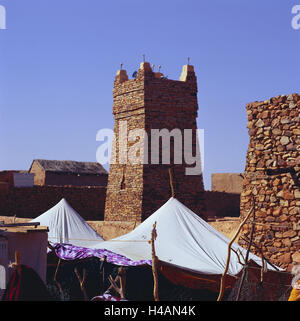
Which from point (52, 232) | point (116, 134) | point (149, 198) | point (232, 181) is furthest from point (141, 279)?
point (232, 181)

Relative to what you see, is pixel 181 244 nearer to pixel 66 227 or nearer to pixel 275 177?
pixel 275 177

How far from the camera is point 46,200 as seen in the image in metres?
22.7

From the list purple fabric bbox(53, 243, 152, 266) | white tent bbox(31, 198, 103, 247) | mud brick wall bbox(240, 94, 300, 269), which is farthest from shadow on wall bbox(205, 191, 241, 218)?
purple fabric bbox(53, 243, 152, 266)

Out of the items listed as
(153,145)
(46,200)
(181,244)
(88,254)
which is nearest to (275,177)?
(181,244)

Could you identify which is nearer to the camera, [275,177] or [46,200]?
[275,177]

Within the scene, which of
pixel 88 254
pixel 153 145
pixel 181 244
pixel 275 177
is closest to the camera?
pixel 88 254

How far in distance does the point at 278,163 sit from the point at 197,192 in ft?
24.0

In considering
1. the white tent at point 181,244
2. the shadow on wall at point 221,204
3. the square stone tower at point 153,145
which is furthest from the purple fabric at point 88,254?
the shadow on wall at point 221,204

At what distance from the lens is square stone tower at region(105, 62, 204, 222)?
16625 mm

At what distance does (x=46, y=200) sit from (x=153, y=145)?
7556mm

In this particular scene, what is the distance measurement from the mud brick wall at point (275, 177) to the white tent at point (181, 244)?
729 mm

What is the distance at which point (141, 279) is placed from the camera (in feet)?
31.4
